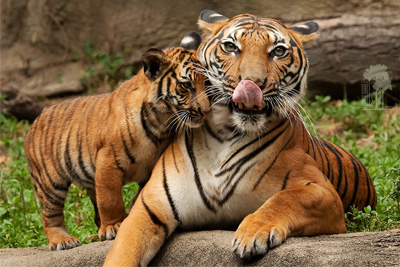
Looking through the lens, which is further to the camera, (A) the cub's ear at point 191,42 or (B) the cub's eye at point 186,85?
(A) the cub's ear at point 191,42

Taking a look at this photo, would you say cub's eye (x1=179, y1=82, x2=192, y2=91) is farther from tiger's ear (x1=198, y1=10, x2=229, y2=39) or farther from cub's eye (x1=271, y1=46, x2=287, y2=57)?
cub's eye (x1=271, y1=46, x2=287, y2=57)

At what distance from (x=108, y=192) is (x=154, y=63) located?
2.72ft

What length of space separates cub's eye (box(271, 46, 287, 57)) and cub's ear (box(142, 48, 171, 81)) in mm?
825

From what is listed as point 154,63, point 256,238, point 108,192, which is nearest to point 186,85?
point 154,63

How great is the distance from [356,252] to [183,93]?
57.3 inches

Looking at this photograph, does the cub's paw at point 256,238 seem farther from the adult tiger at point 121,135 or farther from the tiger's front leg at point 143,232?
the adult tiger at point 121,135

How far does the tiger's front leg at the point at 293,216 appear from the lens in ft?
9.87

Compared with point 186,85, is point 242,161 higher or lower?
lower

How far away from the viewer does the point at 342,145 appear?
6602mm

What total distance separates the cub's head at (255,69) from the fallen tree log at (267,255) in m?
0.62

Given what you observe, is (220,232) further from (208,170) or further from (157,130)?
(157,130)

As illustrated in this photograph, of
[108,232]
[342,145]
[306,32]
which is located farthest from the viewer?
[342,145]

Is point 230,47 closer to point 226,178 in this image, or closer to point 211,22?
point 211,22

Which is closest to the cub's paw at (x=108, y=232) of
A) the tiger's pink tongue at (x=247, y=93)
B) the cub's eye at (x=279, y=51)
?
the tiger's pink tongue at (x=247, y=93)
